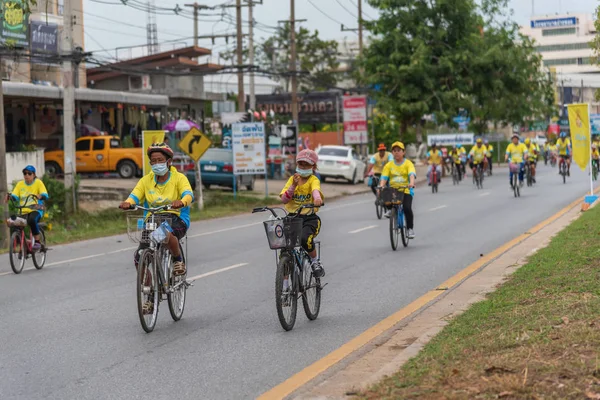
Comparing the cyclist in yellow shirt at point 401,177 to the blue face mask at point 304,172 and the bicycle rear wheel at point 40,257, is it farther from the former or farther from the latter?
the blue face mask at point 304,172

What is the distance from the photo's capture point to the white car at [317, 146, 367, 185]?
46.6 metres

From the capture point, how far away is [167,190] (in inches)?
410

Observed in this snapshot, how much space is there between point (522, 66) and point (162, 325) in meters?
54.8

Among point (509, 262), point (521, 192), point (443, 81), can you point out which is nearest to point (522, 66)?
point (443, 81)

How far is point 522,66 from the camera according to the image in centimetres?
6253

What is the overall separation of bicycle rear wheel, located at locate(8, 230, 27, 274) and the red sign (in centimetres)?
3448

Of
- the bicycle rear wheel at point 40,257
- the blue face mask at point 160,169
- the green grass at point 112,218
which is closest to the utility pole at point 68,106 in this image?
the green grass at point 112,218

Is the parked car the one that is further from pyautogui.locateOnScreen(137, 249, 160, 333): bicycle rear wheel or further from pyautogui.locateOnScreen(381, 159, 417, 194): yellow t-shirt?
pyautogui.locateOnScreen(137, 249, 160, 333): bicycle rear wheel

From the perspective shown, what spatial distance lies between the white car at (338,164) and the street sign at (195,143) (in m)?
14.7

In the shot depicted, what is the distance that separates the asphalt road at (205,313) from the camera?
7895 millimetres

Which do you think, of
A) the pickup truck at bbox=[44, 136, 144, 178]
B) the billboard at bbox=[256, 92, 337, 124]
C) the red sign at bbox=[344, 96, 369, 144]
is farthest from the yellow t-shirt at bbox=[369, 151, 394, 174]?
the billboard at bbox=[256, 92, 337, 124]

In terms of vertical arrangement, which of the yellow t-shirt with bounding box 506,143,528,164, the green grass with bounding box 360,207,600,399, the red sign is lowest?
the green grass with bounding box 360,207,600,399

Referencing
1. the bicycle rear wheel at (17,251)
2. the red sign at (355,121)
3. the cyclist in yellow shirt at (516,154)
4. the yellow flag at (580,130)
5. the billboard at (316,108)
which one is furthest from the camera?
the billboard at (316,108)

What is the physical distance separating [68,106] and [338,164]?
19.7 m
